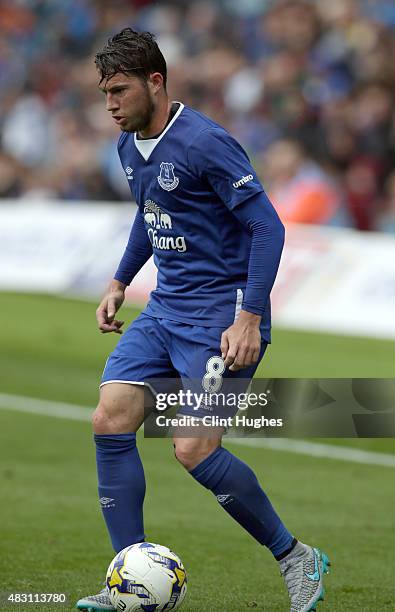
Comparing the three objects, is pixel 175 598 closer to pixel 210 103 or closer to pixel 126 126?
Result: pixel 126 126

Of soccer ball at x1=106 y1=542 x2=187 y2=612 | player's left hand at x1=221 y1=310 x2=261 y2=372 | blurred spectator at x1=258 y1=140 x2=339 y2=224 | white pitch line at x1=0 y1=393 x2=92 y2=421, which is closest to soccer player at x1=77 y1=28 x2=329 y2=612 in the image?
player's left hand at x1=221 y1=310 x2=261 y2=372

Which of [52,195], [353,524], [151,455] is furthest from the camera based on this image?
[52,195]

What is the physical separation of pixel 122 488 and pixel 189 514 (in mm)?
2139

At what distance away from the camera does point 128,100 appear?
487cm

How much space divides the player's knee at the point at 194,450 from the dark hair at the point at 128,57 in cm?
141

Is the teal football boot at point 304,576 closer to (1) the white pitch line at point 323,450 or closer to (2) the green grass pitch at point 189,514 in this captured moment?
(2) the green grass pitch at point 189,514

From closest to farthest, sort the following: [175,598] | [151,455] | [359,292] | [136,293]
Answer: [175,598] < [151,455] < [359,292] < [136,293]

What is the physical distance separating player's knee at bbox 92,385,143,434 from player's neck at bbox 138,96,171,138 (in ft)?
3.29

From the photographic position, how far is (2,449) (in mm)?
8688

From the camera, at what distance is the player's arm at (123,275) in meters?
5.45

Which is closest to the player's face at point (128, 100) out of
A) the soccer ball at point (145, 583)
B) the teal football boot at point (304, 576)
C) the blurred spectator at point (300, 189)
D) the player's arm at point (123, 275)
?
the player's arm at point (123, 275)

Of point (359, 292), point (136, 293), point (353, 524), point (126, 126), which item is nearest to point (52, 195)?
point (136, 293)

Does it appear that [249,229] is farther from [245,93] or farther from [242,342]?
[245,93]

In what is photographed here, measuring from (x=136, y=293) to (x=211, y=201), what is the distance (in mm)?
9549
